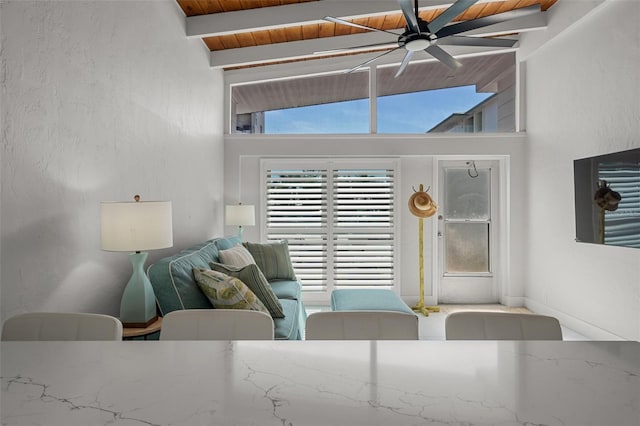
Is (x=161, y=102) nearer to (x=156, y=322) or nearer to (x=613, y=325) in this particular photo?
(x=156, y=322)

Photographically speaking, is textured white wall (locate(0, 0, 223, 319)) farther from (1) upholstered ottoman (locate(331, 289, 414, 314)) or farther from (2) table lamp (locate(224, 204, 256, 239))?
(1) upholstered ottoman (locate(331, 289, 414, 314))

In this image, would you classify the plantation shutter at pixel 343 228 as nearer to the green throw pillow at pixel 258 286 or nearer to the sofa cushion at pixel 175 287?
the green throw pillow at pixel 258 286

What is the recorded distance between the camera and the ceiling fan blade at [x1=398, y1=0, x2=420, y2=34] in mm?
2258

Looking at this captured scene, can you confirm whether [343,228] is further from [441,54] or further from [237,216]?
[441,54]

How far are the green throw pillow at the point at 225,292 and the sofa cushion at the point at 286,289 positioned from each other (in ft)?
3.48

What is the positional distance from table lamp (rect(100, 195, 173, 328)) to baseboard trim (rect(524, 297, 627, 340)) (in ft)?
12.0

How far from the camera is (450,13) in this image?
2361 millimetres

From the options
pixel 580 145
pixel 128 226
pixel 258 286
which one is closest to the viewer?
pixel 128 226

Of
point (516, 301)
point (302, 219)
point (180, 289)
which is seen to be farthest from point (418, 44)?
point (516, 301)

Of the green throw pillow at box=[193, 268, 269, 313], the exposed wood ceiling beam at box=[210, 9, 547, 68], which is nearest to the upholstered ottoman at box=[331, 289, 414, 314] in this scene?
the green throw pillow at box=[193, 268, 269, 313]

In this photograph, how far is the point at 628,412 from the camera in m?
0.72

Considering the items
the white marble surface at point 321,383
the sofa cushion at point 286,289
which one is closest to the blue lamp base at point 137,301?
the white marble surface at point 321,383

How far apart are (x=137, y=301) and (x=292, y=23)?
2850 mm

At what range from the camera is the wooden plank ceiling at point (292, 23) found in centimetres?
359
